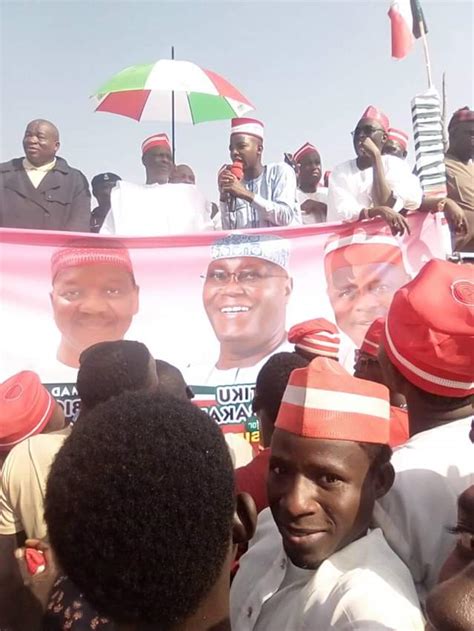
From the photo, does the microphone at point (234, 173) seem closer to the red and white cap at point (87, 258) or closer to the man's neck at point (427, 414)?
the red and white cap at point (87, 258)

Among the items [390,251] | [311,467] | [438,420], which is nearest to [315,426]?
[311,467]

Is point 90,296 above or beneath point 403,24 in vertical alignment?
beneath

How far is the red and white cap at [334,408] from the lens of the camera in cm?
173

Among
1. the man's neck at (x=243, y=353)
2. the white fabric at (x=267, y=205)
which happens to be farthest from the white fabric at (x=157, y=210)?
the man's neck at (x=243, y=353)

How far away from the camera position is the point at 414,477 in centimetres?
181

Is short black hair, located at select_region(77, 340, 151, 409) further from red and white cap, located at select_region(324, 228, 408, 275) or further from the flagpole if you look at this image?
the flagpole

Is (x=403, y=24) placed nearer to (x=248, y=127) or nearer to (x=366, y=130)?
(x=366, y=130)

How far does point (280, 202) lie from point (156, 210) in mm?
954

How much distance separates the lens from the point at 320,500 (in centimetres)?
169

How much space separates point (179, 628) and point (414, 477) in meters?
0.79

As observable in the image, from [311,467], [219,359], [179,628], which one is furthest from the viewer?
[219,359]

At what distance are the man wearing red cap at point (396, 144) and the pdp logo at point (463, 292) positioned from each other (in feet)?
17.3

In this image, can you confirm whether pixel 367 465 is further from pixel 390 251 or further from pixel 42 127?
pixel 42 127

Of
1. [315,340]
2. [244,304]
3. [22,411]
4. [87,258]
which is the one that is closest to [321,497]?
[22,411]
